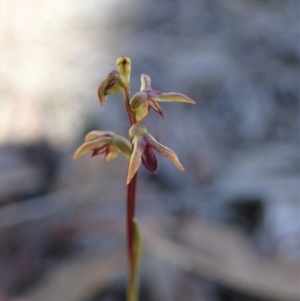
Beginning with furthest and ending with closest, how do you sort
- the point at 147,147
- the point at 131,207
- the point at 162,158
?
1. the point at 162,158
2. the point at 131,207
3. the point at 147,147

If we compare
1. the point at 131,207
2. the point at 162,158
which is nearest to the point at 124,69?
the point at 131,207

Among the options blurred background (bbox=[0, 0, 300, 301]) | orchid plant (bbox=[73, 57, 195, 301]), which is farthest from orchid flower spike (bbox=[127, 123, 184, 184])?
blurred background (bbox=[0, 0, 300, 301])

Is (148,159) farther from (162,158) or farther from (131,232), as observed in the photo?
(162,158)

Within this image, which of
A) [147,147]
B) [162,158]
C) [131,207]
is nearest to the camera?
[147,147]

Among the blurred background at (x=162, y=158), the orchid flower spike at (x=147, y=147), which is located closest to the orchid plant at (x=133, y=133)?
the orchid flower spike at (x=147, y=147)

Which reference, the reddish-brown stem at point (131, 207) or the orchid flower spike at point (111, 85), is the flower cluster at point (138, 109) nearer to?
the orchid flower spike at point (111, 85)

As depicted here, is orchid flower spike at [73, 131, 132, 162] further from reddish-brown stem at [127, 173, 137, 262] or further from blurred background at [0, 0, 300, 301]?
blurred background at [0, 0, 300, 301]

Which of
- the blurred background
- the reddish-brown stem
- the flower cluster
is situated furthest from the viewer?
the blurred background
